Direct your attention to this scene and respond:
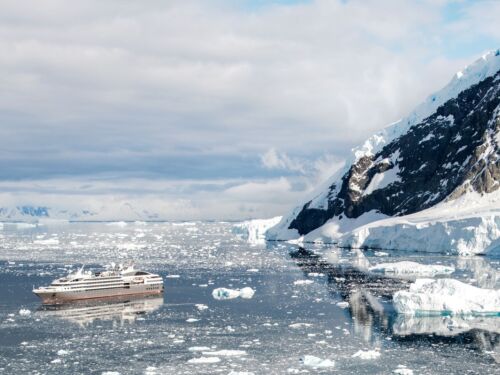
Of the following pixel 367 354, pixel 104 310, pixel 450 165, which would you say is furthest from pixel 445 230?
pixel 367 354

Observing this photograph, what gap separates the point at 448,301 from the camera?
65.2 meters

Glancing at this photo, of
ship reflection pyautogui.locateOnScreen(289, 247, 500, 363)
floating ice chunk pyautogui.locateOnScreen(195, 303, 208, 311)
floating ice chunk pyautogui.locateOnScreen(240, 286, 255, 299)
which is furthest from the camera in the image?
floating ice chunk pyautogui.locateOnScreen(240, 286, 255, 299)

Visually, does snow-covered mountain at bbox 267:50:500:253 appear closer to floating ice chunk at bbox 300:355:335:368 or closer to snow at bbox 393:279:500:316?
snow at bbox 393:279:500:316

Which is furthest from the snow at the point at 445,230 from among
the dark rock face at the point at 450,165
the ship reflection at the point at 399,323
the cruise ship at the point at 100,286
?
the cruise ship at the point at 100,286

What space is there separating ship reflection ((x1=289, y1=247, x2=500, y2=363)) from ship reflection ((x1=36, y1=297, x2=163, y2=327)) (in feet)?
74.1

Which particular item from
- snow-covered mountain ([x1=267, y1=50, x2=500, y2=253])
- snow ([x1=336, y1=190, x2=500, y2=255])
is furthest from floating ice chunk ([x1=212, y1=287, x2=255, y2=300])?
snow-covered mountain ([x1=267, y1=50, x2=500, y2=253])

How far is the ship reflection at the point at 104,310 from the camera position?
6806cm

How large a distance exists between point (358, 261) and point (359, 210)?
7267cm

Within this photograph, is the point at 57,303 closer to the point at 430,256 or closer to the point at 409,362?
the point at 409,362

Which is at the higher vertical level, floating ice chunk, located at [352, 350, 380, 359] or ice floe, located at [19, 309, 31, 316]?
ice floe, located at [19, 309, 31, 316]

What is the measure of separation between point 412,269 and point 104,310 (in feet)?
170

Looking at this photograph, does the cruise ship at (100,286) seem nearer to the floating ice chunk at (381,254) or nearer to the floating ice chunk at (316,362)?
the floating ice chunk at (316,362)

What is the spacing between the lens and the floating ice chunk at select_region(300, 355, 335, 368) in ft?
153

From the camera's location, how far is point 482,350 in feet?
169
